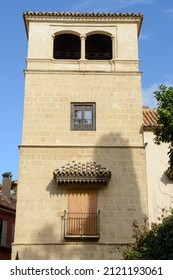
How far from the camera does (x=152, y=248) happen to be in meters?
12.0

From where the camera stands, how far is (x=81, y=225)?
643 inches

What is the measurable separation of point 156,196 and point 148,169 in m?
1.11

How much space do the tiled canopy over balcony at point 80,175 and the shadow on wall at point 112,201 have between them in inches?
17.1

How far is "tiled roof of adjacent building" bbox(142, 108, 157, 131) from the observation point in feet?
58.7

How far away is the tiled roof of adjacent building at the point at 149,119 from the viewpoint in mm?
17891

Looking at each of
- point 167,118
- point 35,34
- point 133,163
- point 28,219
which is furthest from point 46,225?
point 35,34

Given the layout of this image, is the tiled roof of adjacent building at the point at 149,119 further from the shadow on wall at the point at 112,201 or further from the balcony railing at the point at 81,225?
the balcony railing at the point at 81,225

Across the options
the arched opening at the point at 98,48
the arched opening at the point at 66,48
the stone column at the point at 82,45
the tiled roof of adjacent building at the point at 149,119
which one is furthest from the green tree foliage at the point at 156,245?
the arched opening at the point at 66,48

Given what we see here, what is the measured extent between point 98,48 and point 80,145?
6.40 m

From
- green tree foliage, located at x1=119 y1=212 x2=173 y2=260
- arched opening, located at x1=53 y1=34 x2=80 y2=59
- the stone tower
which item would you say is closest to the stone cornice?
the stone tower

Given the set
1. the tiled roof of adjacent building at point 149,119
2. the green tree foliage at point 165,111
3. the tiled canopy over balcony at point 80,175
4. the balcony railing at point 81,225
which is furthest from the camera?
the tiled roof of adjacent building at point 149,119

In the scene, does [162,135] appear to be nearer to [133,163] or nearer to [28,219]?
[133,163]

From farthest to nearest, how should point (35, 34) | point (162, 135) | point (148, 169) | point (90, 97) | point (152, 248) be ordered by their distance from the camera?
point (35, 34) < point (90, 97) < point (148, 169) < point (162, 135) < point (152, 248)
